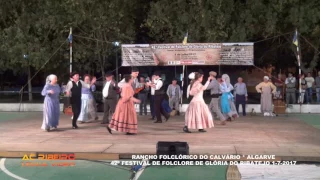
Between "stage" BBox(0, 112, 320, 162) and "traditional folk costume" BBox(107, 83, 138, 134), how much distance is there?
0.82ft

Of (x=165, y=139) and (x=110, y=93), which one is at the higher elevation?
(x=110, y=93)

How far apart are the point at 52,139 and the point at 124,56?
25.8 ft

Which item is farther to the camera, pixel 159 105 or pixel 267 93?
pixel 267 93

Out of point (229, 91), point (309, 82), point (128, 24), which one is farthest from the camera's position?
point (128, 24)

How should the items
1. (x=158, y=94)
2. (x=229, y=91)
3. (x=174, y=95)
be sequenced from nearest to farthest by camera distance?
(x=158, y=94) → (x=229, y=91) → (x=174, y=95)

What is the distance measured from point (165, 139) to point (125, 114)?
4.29 feet

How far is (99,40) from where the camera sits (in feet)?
67.4

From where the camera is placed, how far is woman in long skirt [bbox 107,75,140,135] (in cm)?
1176

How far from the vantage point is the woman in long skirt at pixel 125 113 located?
1176cm

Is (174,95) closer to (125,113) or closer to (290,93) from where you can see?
(290,93)

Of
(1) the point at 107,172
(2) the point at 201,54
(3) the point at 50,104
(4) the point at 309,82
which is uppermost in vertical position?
(2) the point at 201,54

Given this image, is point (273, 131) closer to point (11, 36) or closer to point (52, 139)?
point (52, 139)

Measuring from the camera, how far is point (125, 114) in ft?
38.7

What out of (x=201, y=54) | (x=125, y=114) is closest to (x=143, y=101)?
(x=201, y=54)
